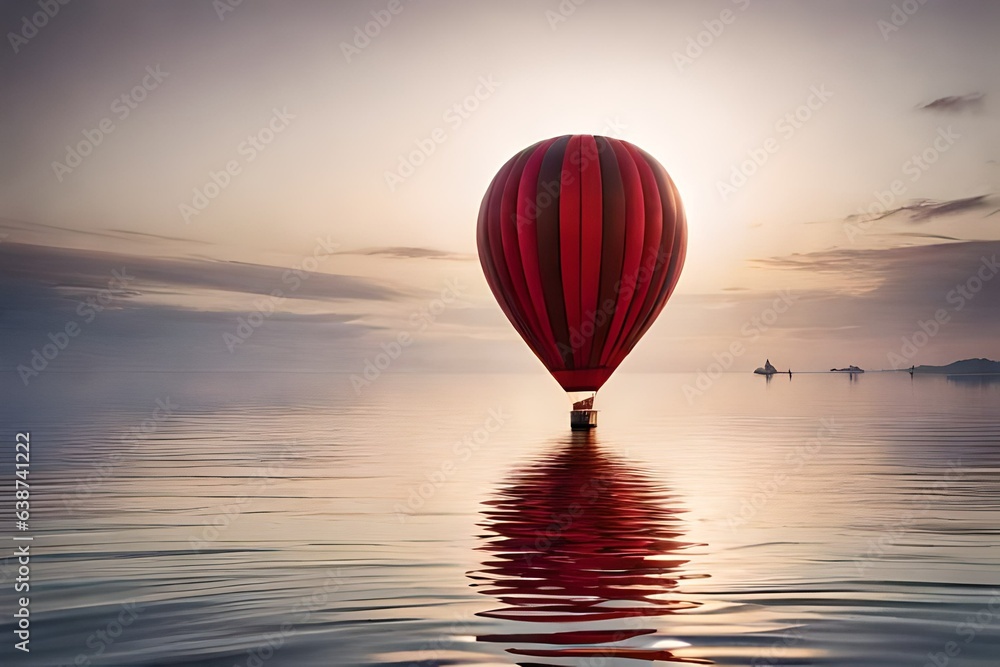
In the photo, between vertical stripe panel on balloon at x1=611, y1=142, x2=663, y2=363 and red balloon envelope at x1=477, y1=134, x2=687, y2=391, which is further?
vertical stripe panel on balloon at x1=611, y1=142, x2=663, y2=363

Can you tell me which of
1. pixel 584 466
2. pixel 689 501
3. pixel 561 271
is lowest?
pixel 689 501

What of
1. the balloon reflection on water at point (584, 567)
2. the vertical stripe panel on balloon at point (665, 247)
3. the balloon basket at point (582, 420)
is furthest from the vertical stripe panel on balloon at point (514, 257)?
the balloon reflection on water at point (584, 567)

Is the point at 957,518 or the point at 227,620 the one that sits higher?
the point at 957,518

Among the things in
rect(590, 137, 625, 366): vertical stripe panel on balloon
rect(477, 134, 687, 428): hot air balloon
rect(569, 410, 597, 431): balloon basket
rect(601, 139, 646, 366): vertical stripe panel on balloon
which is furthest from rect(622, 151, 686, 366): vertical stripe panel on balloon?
rect(569, 410, 597, 431): balloon basket

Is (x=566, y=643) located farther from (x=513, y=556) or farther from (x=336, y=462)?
(x=336, y=462)

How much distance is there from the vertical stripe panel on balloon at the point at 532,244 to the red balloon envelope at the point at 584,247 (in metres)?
0.03

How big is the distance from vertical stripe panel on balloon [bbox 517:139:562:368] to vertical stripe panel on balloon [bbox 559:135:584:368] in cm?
73

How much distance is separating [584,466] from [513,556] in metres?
11.5

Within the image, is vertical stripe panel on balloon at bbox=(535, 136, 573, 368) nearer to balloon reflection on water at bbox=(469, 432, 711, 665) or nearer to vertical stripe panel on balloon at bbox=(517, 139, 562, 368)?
vertical stripe panel on balloon at bbox=(517, 139, 562, 368)

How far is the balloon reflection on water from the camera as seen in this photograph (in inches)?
318

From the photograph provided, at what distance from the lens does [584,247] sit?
28.2m

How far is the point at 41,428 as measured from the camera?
36.9m

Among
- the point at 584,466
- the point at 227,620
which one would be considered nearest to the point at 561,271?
the point at 584,466

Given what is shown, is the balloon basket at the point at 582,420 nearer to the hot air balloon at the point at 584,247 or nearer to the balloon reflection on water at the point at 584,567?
the hot air balloon at the point at 584,247
